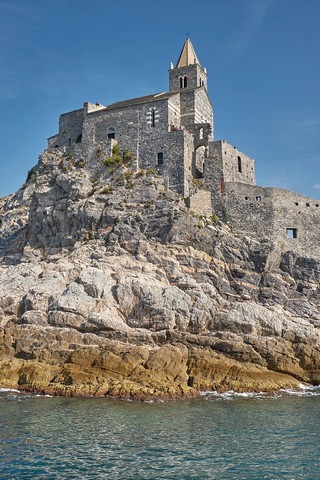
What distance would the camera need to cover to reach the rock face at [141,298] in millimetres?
28859

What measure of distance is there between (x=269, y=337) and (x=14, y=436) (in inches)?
703

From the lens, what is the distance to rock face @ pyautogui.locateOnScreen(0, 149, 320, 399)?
94.7 feet

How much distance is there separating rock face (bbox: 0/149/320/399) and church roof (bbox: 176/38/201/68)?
1196cm

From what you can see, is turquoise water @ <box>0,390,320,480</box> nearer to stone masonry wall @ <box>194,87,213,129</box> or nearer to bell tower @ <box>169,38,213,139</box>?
bell tower @ <box>169,38,213,139</box>

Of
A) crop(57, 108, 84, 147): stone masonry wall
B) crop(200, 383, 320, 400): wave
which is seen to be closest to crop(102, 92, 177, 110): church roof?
crop(57, 108, 84, 147): stone masonry wall

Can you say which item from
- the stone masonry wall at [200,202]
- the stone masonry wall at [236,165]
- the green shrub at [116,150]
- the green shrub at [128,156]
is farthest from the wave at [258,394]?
the green shrub at [116,150]

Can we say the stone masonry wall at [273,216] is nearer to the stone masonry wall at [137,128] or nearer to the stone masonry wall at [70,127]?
the stone masonry wall at [137,128]

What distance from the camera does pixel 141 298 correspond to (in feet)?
108

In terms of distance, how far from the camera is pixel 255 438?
19.3m

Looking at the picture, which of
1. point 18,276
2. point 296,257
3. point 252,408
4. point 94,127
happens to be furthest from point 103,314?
point 94,127

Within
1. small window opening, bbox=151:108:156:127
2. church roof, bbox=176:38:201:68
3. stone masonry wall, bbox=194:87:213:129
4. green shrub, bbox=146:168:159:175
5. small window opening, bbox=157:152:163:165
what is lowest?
green shrub, bbox=146:168:159:175

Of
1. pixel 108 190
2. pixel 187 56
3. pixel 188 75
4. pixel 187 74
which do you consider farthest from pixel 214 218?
pixel 187 56

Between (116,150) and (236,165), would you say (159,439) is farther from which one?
(236,165)

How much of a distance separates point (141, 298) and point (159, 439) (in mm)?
14397
